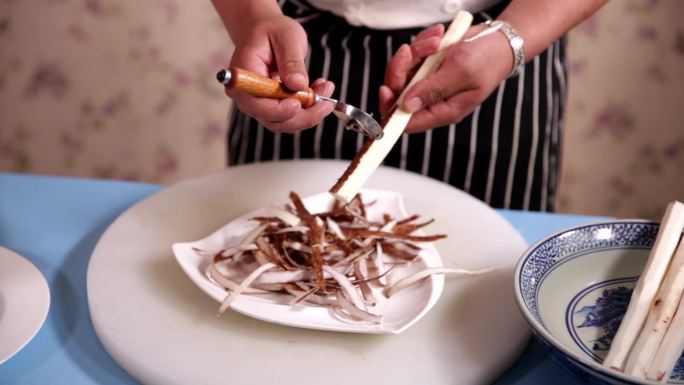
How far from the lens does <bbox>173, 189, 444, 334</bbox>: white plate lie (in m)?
0.75

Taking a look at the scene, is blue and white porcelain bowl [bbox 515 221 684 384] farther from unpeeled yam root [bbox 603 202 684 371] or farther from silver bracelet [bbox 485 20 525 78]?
silver bracelet [bbox 485 20 525 78]

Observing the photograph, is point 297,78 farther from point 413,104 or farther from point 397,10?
point 397,10

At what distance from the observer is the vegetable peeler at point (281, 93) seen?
2.36 feet

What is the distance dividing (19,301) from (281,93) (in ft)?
1.12

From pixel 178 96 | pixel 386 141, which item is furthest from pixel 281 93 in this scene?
pixel 178 96

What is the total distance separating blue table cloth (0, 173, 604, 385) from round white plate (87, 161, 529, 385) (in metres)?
0.03

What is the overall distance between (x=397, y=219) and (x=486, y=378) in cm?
28

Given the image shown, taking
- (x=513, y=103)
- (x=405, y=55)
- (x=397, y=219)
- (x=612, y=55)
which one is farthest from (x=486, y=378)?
(x=612, y=55)

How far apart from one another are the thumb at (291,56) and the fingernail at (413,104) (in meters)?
0.14

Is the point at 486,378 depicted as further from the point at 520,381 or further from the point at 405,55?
the point at 405,55

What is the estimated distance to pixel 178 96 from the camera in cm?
237

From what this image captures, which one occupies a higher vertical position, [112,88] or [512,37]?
[512,37]

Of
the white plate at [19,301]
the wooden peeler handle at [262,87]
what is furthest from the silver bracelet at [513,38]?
the white plate at [19,301]

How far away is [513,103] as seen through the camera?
1.26m
